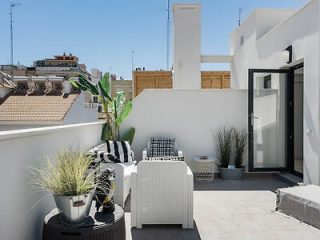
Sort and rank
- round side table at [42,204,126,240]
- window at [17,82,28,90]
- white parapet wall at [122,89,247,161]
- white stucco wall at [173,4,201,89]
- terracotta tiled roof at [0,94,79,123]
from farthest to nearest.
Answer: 1. window at [17,82,28,90]
2. terracotta tiled roof at [0,94,79,123]
3. white stucco wall at [173,4,201,89]
4. white parapet wall at [122,89,247,161]
5. round side table at [42,204,126,240]

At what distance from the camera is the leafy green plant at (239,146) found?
6.49m

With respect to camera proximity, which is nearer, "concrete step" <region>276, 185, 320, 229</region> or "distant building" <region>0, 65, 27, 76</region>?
"concrete step" <region>276, 185, 320, 229</region>

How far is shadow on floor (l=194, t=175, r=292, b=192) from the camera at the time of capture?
5.61 metres

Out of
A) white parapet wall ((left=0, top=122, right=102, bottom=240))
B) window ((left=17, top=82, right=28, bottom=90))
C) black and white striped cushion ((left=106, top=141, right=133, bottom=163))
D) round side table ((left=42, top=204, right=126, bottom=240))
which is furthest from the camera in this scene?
window ((left=17, top=82, right=28, bottom=90))

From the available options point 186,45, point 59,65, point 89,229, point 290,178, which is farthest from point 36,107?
point 89,229

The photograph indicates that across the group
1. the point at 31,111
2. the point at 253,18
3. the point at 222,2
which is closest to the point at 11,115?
the point at 31,111

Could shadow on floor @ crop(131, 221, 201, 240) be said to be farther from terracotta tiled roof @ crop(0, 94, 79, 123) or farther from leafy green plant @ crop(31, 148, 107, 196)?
terracotta tiled roof @ crop(0, 94, 79, 123)

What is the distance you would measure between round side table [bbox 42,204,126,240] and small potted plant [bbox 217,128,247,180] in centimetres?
413

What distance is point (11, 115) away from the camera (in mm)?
14383

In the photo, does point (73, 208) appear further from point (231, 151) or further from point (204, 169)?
point (231, 151)

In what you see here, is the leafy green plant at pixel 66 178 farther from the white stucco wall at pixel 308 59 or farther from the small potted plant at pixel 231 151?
the small potted plant at pixel 231 151

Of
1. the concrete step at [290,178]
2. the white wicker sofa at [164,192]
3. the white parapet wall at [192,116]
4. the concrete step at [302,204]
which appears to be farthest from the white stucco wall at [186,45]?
the white wicker sofa at [164,192]

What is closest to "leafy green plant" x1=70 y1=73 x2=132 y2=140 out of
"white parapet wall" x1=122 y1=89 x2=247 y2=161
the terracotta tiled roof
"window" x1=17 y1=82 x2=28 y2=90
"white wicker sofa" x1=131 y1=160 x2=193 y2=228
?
"white parapet wall" x1=122 y1=89 x2=247 y2=161

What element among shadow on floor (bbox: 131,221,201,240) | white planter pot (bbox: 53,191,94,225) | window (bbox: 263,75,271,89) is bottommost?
shadow on floor (bbox: 131,221,201,240)
